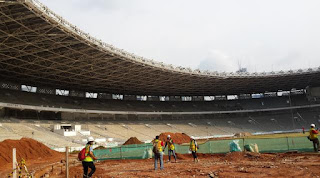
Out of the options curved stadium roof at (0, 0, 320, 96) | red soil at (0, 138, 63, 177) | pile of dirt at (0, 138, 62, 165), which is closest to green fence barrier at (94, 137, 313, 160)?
red soil at (0, 138, 63, 177)

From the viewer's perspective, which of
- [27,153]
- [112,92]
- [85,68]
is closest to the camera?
[27,153]

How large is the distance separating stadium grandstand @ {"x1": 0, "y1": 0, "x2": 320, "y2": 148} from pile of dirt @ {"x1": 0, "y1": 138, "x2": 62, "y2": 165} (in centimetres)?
628

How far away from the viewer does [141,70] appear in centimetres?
4519

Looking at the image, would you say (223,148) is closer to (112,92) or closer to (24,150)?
(24,150)

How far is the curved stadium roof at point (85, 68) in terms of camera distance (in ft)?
86.8

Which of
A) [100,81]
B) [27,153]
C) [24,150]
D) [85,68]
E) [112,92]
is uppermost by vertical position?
[85,68]

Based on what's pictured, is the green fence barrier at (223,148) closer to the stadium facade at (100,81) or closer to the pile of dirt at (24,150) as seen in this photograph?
the pile of dirt at (24,150)

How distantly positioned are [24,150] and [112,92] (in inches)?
1490

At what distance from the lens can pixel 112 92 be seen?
63219 mm

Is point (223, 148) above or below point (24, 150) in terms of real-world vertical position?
above

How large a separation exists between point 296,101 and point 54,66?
64640 mm

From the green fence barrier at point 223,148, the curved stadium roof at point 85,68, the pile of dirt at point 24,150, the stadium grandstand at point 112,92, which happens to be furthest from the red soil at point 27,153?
the curved stadium roof at point 85,68

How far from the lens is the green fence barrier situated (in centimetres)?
1780

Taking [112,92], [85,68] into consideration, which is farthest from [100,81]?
[112,92]
